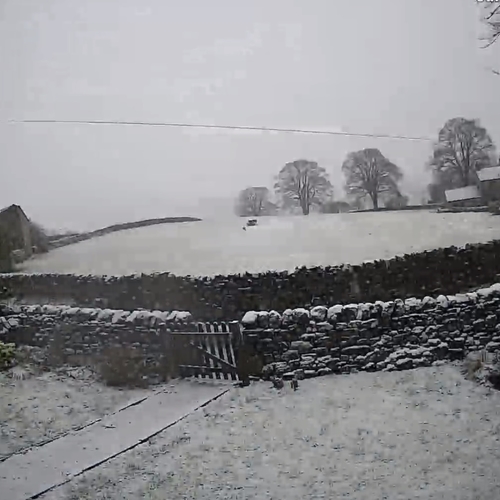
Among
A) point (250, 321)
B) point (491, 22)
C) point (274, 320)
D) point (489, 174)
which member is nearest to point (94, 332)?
point (250, 321)

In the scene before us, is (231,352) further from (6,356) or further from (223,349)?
(6,356)

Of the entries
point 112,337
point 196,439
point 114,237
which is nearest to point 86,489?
point 196,439

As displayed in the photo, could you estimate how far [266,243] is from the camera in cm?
431

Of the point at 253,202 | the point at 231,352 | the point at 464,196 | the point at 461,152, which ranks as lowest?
the point at 231,352

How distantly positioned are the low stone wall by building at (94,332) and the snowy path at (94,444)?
0.42 metres

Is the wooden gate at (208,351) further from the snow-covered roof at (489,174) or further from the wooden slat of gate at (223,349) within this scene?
the snow-covered roof at (489,174)

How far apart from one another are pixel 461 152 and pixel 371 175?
52cm

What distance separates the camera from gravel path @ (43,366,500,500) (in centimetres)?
229

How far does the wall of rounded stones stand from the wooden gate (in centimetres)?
16

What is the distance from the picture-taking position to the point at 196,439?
9.70ft

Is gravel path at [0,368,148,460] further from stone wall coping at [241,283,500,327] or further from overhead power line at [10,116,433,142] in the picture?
overhead power line at [10,116,433,142]

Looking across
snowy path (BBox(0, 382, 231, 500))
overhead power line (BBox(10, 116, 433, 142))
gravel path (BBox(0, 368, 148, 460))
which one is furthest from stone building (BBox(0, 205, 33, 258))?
snowy path (BBox(0, 382, 231, 500))

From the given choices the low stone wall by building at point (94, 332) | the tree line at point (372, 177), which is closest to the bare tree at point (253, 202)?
the tree line at point (372, 177)

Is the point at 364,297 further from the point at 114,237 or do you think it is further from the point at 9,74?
the point at 9,74
